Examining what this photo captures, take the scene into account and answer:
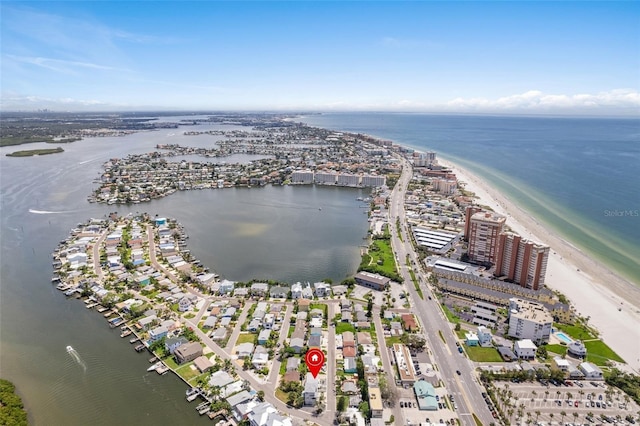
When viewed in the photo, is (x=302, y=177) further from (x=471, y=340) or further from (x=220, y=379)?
(x=220, y=379)

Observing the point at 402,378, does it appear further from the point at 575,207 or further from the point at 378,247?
the point at 575,207

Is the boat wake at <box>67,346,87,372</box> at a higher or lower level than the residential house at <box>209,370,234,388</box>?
lower

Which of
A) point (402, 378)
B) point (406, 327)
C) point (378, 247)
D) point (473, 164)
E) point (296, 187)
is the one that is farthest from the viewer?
point (473, 164)

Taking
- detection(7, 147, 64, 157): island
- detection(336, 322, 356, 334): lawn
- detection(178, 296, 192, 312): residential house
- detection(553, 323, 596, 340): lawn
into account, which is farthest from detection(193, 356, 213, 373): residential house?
detection(7, 147, 64, 157): island

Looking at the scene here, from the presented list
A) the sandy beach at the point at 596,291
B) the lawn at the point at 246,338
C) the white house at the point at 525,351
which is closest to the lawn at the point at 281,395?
the lawn at the point at 246,338

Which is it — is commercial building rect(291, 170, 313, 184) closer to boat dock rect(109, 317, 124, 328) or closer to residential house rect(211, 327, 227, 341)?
boat dock rect(109, 317, 124, 328)

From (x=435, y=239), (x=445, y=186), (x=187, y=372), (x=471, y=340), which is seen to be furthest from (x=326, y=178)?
(x=187, y=372)

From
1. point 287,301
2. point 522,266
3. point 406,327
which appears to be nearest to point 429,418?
point 406,327
